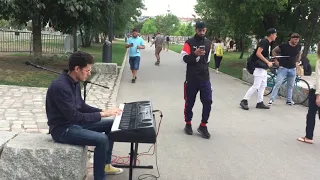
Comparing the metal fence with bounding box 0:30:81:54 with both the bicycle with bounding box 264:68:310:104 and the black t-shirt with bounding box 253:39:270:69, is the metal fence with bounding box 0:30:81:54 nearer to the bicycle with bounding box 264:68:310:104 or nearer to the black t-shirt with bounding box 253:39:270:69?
the bicycle with bounding box 264:68:310:104

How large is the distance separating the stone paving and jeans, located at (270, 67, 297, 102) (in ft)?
13.5

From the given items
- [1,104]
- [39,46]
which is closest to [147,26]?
[39,46]

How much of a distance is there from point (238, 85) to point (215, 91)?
1894mm

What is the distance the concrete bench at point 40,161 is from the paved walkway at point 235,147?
29.2 inches

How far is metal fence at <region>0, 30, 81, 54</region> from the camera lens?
22.2 metres

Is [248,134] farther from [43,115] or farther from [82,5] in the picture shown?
[82,5]

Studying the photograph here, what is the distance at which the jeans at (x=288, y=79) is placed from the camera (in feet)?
31.7

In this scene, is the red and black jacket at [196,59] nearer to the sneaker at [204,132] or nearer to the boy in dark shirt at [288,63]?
the sneaker at [204,132]

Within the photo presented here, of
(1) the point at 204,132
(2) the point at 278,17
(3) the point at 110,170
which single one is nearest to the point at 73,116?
(3) the point at 110,170

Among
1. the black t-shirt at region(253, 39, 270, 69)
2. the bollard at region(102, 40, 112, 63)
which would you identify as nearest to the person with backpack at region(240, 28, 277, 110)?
the black t-shirt at region(253, 39, 270, 69)

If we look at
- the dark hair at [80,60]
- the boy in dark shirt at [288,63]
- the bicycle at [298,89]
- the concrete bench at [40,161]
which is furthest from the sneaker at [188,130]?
the bicycle at [298,89]

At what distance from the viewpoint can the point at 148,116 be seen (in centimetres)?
389

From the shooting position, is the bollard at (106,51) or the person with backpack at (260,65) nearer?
the person with backpack at (260,65)

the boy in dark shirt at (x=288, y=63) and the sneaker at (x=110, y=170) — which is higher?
the boy in dark shirt at (x=288, y=63)
